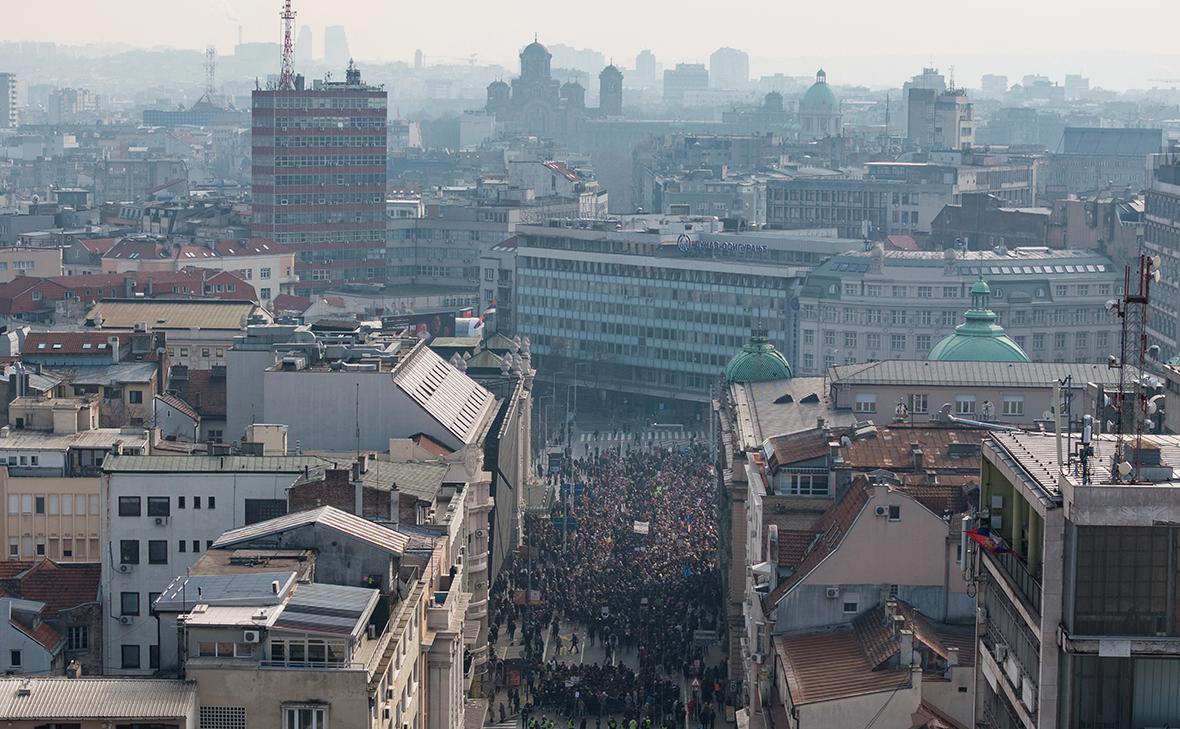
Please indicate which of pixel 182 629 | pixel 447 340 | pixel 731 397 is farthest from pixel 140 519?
pixel 447 340

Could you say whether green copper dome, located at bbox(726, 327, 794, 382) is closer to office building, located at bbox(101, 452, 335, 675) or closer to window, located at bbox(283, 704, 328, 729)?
office building, located at bbox(101, 452, 335, 675)

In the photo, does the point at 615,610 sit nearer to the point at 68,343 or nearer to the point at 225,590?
the point at 68,343

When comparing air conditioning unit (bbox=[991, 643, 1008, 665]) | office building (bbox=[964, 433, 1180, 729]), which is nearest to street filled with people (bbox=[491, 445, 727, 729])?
air conditioning unit (bbox=[991, 643, 1008, 665])

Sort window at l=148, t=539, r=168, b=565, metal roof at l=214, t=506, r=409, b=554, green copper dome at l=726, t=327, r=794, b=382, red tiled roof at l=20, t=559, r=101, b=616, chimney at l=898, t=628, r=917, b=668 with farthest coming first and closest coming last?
1. green copper dome at l=726, t=327, r=794, b=382
2. window at l=148, t=539, r=168, b=565
3. red tiled roof at l=20, t=559, r=101, b=616
4. chimney at l=898, t=628, r=917, b=668
5. metal roof at l=214, t=506, r=409, b=554

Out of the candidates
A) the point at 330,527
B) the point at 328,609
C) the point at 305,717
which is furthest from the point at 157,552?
the point at 305,717

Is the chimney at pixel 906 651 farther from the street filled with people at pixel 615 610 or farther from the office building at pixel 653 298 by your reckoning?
the office building at pixel 653 298

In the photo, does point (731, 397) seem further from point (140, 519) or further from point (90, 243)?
point (90, 243)
